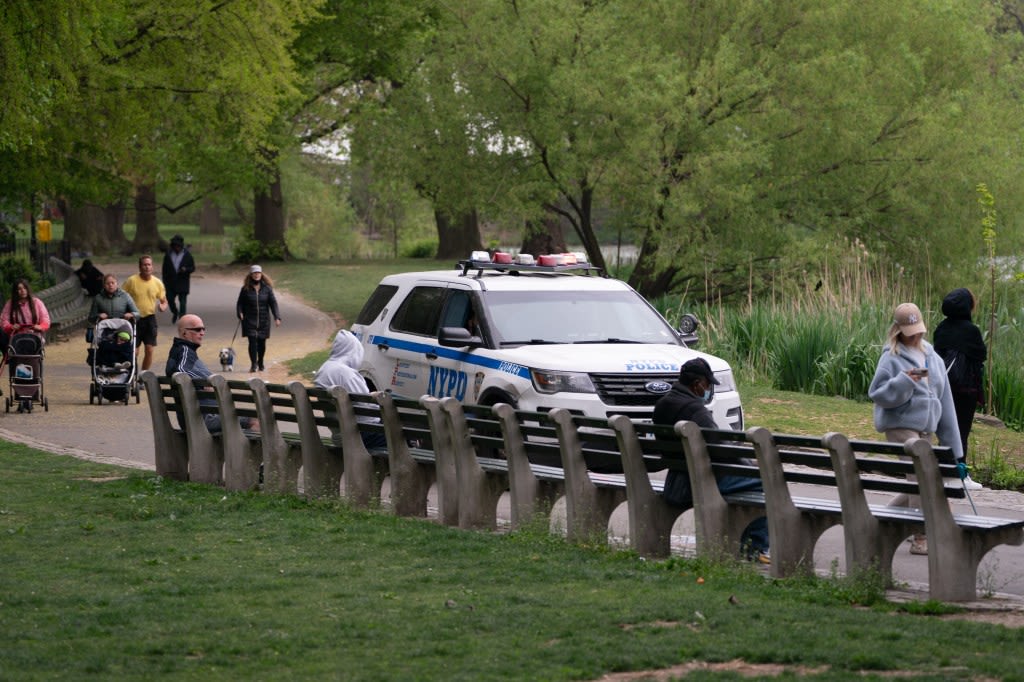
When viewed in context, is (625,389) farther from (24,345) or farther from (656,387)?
(24,345)

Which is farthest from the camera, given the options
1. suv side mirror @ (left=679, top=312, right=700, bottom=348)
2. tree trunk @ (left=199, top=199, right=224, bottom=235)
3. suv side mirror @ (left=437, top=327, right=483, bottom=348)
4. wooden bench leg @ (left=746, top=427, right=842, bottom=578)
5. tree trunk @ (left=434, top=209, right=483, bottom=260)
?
tree trunk @ (left=199, top=199, right=224, bottom=235)

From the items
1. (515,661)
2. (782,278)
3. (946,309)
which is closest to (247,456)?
(946,309)

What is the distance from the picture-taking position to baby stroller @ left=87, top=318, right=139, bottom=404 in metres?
20.0

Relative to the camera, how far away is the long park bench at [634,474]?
8.12 metres

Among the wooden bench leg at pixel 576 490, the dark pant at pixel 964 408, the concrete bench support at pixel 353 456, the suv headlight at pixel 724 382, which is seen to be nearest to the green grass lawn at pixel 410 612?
the wooden bench leg at pixel 576 490

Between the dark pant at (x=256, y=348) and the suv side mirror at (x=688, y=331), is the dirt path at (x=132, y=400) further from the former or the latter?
the suv side mirror at (x=688, y=331)

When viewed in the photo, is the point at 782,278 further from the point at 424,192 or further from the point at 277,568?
the point at 277,568

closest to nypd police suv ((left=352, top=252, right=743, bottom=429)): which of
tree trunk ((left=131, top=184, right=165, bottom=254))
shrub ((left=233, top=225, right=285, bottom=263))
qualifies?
shrub ((left=233, top=225, right=285, bottom=263))

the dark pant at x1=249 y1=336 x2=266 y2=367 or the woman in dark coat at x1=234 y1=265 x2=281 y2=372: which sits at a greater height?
the woman in dark coat at x1=234 y1=265 x2=281 y2=372

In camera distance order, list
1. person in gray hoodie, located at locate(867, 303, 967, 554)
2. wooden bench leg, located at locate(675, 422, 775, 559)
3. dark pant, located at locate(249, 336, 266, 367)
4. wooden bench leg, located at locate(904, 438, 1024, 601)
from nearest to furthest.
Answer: wooden bench leg, located at locate(904, 438, 1024, 601), wooden bench leg, located at locate(675, 422, 775, 559), person in gray hoodie, located at locate(867, 303, 967, 554), dark pant, located at locate(249, 336, 266, 367)

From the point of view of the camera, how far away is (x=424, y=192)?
34.3 m

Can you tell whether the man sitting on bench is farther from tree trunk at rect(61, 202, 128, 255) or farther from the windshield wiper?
tree trunk at rect(61, 202, 128, 255)

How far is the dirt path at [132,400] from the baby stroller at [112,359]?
0.20 m

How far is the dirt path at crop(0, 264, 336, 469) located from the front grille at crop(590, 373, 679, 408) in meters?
4.81
